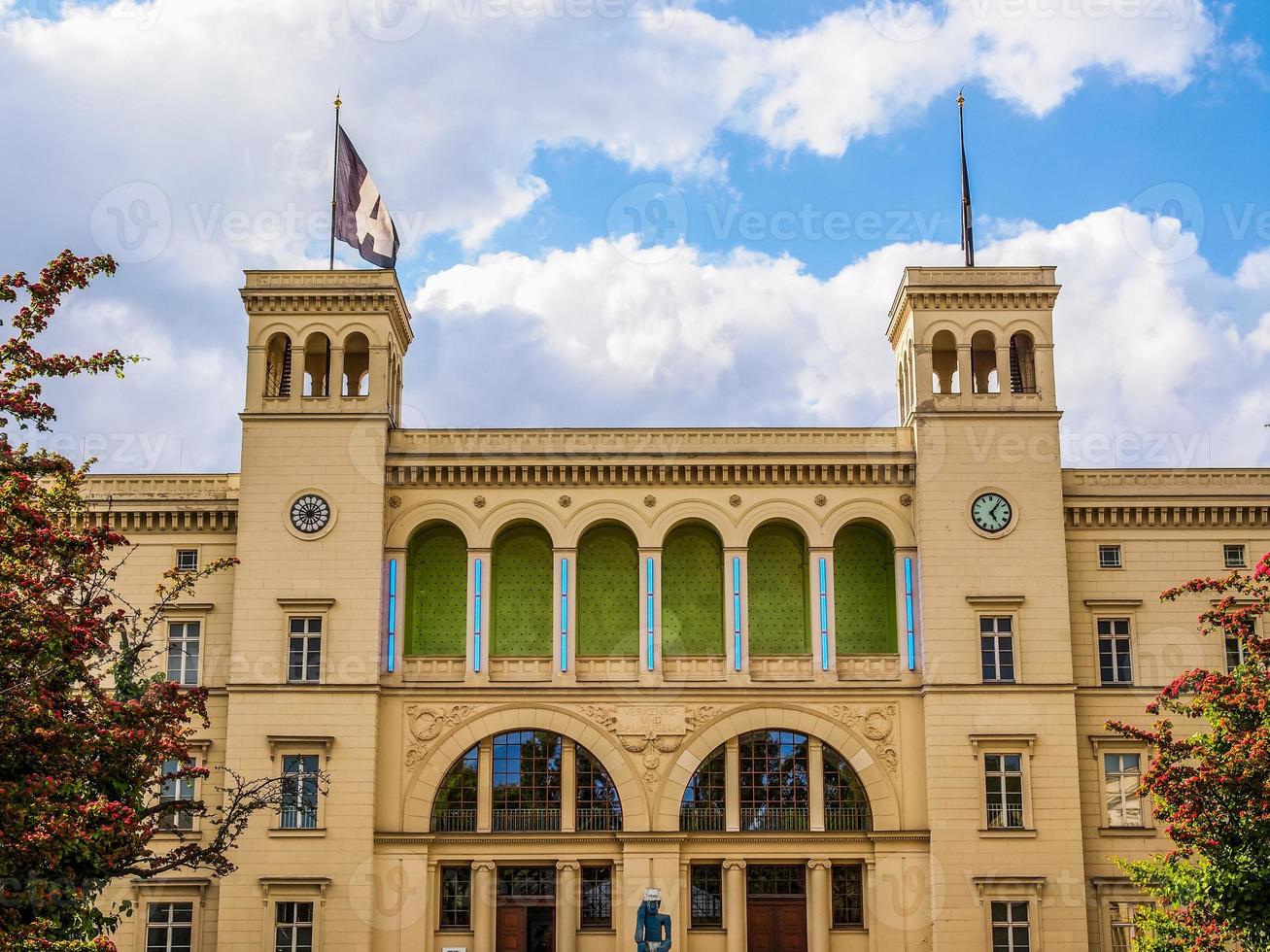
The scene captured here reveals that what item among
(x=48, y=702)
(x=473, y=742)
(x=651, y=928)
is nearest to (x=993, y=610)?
(x=651, y=928)

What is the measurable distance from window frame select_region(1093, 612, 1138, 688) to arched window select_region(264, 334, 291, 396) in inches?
1015

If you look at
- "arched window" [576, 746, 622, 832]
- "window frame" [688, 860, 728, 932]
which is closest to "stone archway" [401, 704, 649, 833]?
"arched window" [576, 746, 622, 832]

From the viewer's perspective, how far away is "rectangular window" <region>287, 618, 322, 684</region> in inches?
1758

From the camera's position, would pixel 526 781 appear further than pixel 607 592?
No

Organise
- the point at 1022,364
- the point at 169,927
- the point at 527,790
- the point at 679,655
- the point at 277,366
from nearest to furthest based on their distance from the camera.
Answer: the point at 169,927 < the point at 527,790 < the point at 679,655 < the point at 1022,364 < the point at 277,366

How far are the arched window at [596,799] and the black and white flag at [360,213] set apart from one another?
1675cm

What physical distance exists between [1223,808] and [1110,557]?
16.7 meters

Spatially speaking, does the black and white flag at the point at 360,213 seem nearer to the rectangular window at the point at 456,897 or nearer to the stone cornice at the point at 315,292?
the stone cornice at the point at 315,292

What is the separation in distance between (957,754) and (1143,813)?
5994 mm

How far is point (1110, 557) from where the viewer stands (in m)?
46.5

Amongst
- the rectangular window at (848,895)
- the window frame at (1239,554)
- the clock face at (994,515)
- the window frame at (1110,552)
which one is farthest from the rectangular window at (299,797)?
the window frame at (1239,554)

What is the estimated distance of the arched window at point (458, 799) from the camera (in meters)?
44.4

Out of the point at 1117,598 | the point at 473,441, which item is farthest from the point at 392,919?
the point at 1117,598

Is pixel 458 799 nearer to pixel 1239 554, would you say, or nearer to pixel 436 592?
pixel 436 592
